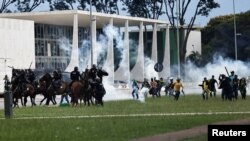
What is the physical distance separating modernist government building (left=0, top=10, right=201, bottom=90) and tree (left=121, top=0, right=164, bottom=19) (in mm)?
A: 1626

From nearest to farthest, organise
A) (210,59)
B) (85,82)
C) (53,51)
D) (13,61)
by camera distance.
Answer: (85,82), (13,61), (53,51), (210,59)

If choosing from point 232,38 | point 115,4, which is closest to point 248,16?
point 232,38

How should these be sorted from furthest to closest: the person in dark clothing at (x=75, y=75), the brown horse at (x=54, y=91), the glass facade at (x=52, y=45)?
the glass facade at (x=52, y=45)
the brown horse at (x=54, y=91)
the person in dark clothing at (x=75, y=75)

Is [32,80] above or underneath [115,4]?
underneath

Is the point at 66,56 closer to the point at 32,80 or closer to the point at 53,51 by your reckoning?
the point at 53,51

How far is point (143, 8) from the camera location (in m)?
101

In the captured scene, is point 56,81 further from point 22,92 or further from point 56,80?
point 22,92

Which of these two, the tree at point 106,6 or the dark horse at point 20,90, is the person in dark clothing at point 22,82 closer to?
the dark horse at point 20,90

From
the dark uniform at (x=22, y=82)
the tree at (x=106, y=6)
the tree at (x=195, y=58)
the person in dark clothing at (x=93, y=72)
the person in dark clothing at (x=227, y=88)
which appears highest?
the tree at (x=106, y=6)

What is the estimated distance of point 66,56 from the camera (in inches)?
3568

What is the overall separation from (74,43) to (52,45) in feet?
39.8

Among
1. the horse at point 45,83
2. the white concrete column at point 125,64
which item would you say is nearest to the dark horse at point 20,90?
the horse at point 45,83

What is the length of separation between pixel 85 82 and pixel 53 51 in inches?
2181

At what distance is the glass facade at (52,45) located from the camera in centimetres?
8544
